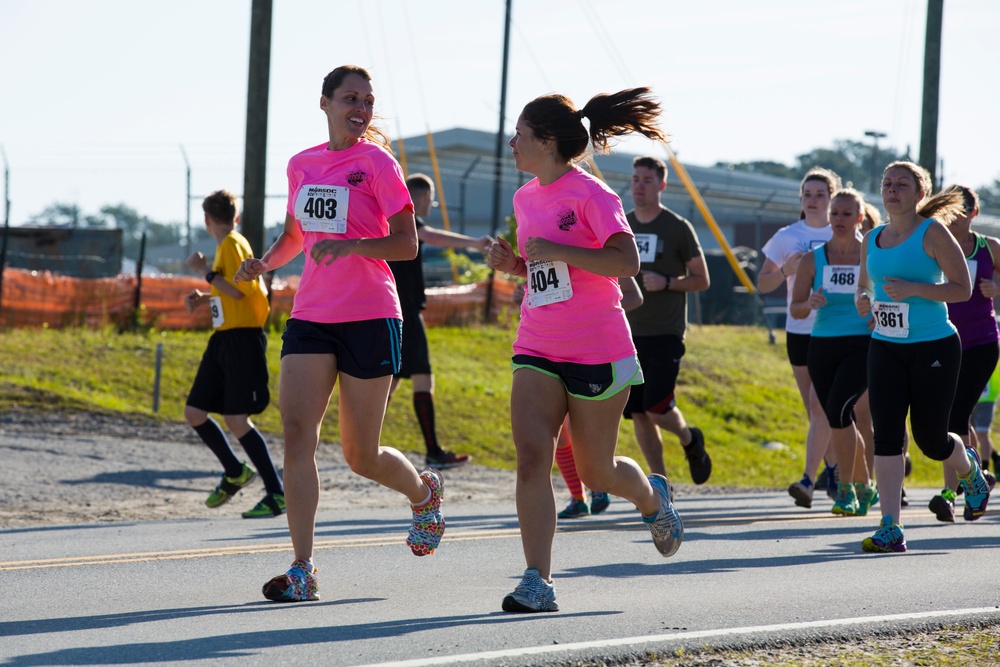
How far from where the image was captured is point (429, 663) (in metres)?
4.16

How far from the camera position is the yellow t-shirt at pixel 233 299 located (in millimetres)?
8227

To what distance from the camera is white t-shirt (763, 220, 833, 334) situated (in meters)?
9.62

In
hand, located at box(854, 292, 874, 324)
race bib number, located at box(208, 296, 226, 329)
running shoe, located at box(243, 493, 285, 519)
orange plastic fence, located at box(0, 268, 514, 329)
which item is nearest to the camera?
hand, located at box(854, 292, 874, 324)

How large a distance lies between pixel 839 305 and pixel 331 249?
4393 mm

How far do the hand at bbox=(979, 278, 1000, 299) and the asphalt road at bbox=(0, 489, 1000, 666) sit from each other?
1.44m

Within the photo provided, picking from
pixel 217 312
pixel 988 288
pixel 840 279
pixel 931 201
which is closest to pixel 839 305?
pixel 840 279

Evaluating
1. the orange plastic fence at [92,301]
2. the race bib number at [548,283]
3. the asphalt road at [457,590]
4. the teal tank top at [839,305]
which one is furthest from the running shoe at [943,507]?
the orange plastic fence at [92,301]

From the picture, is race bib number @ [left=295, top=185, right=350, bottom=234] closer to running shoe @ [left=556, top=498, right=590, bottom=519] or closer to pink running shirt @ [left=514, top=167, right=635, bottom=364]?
pink running shirt @ [left=514, top=167, right=635, bottom=364]

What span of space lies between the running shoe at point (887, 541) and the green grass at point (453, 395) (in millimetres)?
6344

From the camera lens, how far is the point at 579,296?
5.14m

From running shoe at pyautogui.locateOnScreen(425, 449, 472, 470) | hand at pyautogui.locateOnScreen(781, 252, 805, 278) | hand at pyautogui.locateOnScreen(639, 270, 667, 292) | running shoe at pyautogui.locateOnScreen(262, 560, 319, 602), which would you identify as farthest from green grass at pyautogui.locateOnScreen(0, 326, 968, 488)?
running shoe at pyautogui.locateOnScreen(262, 560, 319, 602)

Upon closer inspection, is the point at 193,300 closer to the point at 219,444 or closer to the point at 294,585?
the point at 219,444

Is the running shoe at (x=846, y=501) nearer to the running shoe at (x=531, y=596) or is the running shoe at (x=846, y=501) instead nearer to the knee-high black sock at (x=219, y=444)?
the knee-high black sock at (x=219, y=444)

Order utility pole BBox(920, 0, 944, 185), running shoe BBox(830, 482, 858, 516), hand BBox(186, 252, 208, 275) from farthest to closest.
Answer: utility pole BBox(920, 0, 944, 185), running shoe BBox(830, 482, 858, 516), hand BBox(186, 252, 208, 275)
